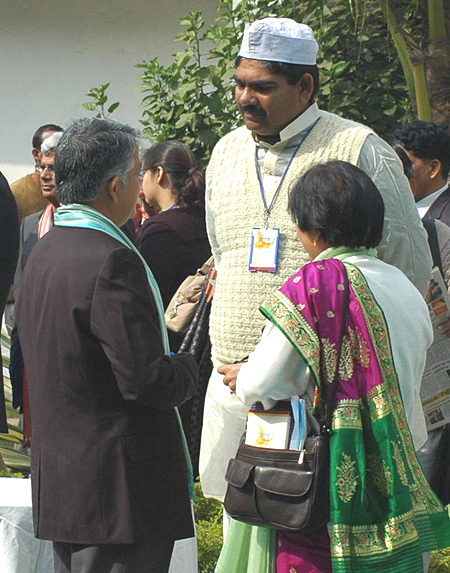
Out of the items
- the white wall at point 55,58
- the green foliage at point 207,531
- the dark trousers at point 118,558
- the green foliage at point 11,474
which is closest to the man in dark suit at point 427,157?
the green foliage at point 207,531

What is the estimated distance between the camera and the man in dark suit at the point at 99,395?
9.43ft

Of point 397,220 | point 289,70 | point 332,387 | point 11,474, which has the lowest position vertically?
point 11,474

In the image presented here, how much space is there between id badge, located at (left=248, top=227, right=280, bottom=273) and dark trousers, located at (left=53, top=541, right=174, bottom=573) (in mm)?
1031

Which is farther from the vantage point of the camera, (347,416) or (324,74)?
(324,74)

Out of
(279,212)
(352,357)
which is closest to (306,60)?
(279,212)

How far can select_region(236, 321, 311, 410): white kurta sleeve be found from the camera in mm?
2855

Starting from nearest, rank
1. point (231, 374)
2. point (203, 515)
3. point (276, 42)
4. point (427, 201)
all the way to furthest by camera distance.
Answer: point (231, 374) < point (276, 42) < point (427, 201) < point (203, 515)

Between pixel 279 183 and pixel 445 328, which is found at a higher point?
pixel 279 183

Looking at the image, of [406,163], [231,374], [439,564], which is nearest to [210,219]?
[231,374]

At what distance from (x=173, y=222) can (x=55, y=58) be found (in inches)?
175

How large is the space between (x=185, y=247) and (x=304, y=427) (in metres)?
2.37

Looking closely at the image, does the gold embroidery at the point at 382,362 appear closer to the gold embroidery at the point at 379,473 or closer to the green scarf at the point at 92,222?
the gold embroidery at the point at 379,473

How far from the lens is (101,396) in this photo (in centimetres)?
292

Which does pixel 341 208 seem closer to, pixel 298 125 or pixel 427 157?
pixel 298 125
